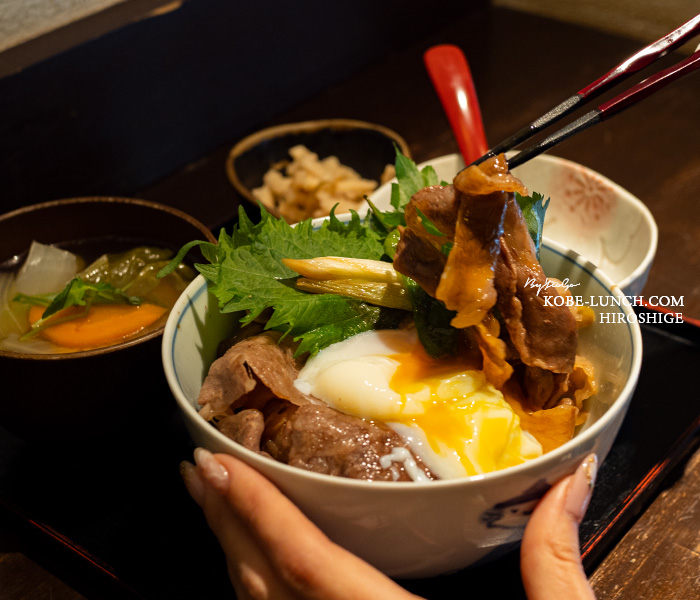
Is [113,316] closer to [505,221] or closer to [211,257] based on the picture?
[211,257]

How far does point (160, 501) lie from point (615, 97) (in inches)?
42.8

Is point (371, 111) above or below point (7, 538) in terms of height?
below

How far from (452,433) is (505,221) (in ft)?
1.09

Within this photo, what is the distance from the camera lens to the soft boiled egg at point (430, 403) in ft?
3.20

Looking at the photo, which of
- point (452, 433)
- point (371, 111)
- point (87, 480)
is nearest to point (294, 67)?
point (371, 111)

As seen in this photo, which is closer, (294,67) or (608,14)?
(294,67)

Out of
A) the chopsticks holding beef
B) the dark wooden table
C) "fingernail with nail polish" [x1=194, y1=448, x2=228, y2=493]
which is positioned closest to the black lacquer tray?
the dark wooden table

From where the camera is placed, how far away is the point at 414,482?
902mm

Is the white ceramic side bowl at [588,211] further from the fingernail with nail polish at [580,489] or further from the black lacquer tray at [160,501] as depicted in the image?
the fingernail with nail polish at [580,489]

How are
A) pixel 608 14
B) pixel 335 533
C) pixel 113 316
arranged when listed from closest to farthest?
pixel 335 533 < pixel 113 316 < pixel 608 14

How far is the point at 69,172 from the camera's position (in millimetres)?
2211

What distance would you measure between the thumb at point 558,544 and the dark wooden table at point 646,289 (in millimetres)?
205

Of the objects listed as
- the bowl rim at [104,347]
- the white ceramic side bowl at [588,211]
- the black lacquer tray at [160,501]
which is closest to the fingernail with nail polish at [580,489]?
the black lacquer tray at [160,501]

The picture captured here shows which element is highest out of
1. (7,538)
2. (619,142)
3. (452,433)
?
(452,433)
